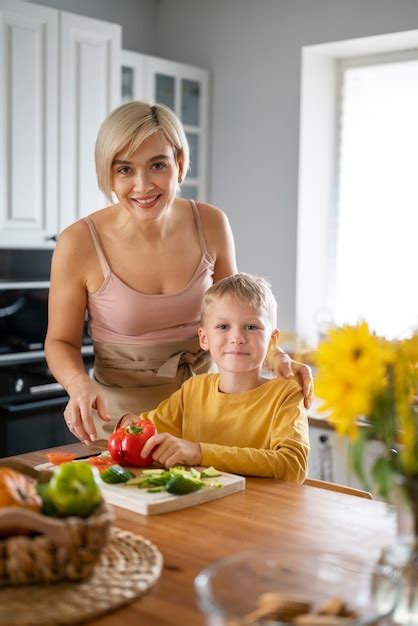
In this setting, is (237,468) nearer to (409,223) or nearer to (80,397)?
(80,397)

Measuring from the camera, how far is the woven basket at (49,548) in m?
1.07

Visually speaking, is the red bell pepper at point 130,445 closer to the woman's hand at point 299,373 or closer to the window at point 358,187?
the woman's hand at point 299,373

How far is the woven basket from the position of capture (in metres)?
1.07

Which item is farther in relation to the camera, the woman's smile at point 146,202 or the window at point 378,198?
the window at point 378,198

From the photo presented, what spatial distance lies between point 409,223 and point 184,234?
2.09 m

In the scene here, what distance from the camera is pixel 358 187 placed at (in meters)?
4.29

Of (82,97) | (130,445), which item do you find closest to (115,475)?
(130,445)

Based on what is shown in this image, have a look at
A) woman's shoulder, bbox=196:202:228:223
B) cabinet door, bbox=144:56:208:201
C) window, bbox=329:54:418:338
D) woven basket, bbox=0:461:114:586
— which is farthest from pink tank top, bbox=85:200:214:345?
cabinet door, bbox=144:56:208:201

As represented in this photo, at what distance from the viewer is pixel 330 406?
3.31 feet

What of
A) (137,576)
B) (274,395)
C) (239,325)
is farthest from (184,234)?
(137,576)

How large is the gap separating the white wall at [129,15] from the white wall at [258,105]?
0.41 feet

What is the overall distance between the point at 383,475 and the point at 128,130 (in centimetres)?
127

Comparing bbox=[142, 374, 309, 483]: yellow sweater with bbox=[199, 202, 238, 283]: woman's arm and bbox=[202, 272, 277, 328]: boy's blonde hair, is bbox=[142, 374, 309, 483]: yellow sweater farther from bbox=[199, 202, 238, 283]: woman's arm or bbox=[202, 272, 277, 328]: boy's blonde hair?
bbox=[199, 202, 238, 283]: woman's arm

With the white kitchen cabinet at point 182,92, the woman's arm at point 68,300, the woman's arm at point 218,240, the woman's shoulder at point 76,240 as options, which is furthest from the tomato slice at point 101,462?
the white kitchen cabinet at point 182,92
